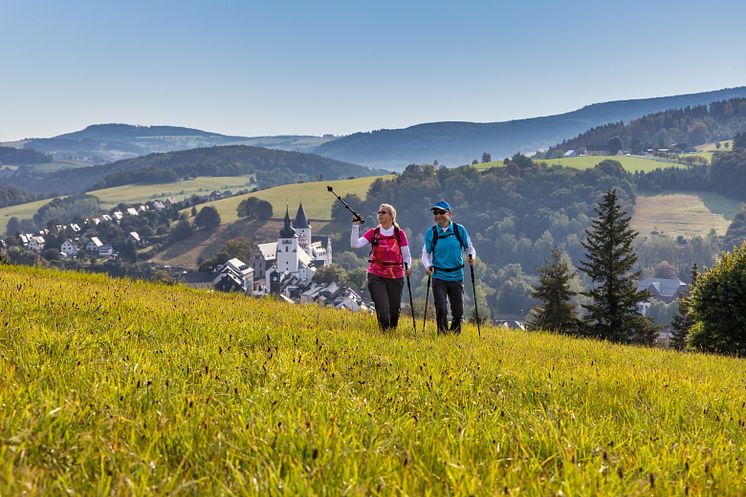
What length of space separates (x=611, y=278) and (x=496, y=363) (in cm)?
3550

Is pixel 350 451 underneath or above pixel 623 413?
above

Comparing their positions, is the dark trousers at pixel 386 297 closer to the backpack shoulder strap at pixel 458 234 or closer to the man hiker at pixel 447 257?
the man hiker at pixel 447 257

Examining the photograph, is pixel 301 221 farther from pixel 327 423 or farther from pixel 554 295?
pixel 327 423

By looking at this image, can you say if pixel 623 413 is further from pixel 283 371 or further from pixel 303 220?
pixel 303 220

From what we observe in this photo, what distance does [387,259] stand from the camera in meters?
10.3

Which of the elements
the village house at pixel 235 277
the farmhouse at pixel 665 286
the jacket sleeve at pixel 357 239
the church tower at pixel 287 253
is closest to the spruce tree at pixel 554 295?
the jacket sleeve at pixel 357 239

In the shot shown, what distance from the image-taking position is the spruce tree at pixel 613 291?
37250mm

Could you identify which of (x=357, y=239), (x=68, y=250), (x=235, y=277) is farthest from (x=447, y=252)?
(x=68, y=250)

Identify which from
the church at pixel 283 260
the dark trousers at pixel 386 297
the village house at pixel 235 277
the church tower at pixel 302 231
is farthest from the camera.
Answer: the church tower at pixel 302 231

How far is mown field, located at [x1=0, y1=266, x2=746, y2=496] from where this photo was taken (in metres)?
2.52

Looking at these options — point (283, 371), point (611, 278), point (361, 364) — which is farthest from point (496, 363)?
point (611, 278)

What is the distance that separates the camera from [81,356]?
171 inches

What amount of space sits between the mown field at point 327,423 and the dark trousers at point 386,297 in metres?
3.87

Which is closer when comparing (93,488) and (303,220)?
(93,488)
